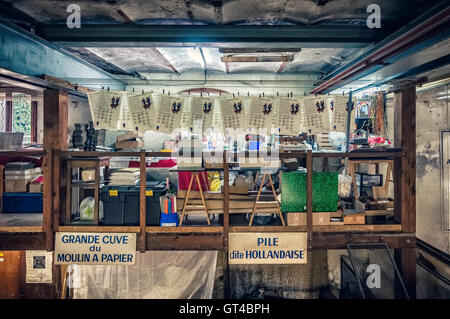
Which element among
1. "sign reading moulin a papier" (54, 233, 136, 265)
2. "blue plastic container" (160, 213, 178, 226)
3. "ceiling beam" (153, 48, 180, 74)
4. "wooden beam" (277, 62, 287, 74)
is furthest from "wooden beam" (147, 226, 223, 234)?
"wooden beam" (277, 62, 287, 74)

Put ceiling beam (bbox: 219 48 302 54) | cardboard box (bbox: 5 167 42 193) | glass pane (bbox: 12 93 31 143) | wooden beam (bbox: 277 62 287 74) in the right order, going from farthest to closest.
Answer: glass pane (bbox: 12 93 31 143), wooden beam (bbox: 277 62 287 74), cardboard box (bbox: 5 167 42 193), ceiling beam (bbox: 219 48 302 54)

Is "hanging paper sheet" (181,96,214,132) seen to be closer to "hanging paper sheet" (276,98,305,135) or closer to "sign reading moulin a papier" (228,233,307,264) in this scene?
"hanging paper sheet" (276,98,305,135)

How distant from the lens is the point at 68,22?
602 cm

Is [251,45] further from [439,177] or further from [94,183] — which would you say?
[439,177]

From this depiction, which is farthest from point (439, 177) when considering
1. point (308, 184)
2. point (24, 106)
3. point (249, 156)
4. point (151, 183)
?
point (24, 106)

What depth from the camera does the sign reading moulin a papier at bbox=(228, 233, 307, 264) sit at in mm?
5922

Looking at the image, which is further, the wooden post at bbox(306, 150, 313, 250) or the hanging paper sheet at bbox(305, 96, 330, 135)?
the hanging paper sheet at bbox(305, 96, 330, 135)

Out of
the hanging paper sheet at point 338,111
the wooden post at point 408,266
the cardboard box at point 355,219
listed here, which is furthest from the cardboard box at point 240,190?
the wooden post at point 408,266

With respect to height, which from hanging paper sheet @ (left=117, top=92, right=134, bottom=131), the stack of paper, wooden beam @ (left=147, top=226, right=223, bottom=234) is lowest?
wooden beam @ (left=147, top=226, right=223, bottom=234)

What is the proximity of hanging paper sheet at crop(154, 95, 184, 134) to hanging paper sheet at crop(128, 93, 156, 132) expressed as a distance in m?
0.14

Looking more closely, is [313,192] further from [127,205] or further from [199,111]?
[127,205]
